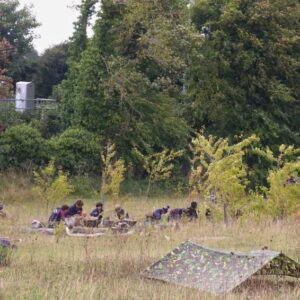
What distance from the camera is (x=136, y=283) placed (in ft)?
28.2

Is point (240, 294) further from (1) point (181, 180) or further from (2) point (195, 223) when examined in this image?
(1) point (181, 180)

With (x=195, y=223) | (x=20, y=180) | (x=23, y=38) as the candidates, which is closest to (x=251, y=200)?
(x=195, y=223)

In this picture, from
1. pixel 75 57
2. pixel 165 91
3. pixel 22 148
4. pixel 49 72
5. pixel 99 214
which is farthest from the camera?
pixel 49 72

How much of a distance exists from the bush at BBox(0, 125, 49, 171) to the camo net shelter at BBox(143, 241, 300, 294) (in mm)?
21019

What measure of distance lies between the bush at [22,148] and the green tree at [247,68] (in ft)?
25.0

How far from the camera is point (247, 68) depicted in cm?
3212

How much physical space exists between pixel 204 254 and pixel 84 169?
71.9 feet

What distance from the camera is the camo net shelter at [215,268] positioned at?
843cm

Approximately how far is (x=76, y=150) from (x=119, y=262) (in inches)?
830

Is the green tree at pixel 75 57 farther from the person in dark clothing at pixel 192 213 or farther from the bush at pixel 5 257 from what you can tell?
the bush at pixel 5 257

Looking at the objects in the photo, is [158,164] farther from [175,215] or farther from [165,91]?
[165,91]

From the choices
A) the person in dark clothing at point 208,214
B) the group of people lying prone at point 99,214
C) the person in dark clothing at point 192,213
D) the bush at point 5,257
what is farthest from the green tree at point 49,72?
the bush at point 5,257

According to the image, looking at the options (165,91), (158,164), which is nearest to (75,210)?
(158,164)

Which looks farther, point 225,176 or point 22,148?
point 22,148
